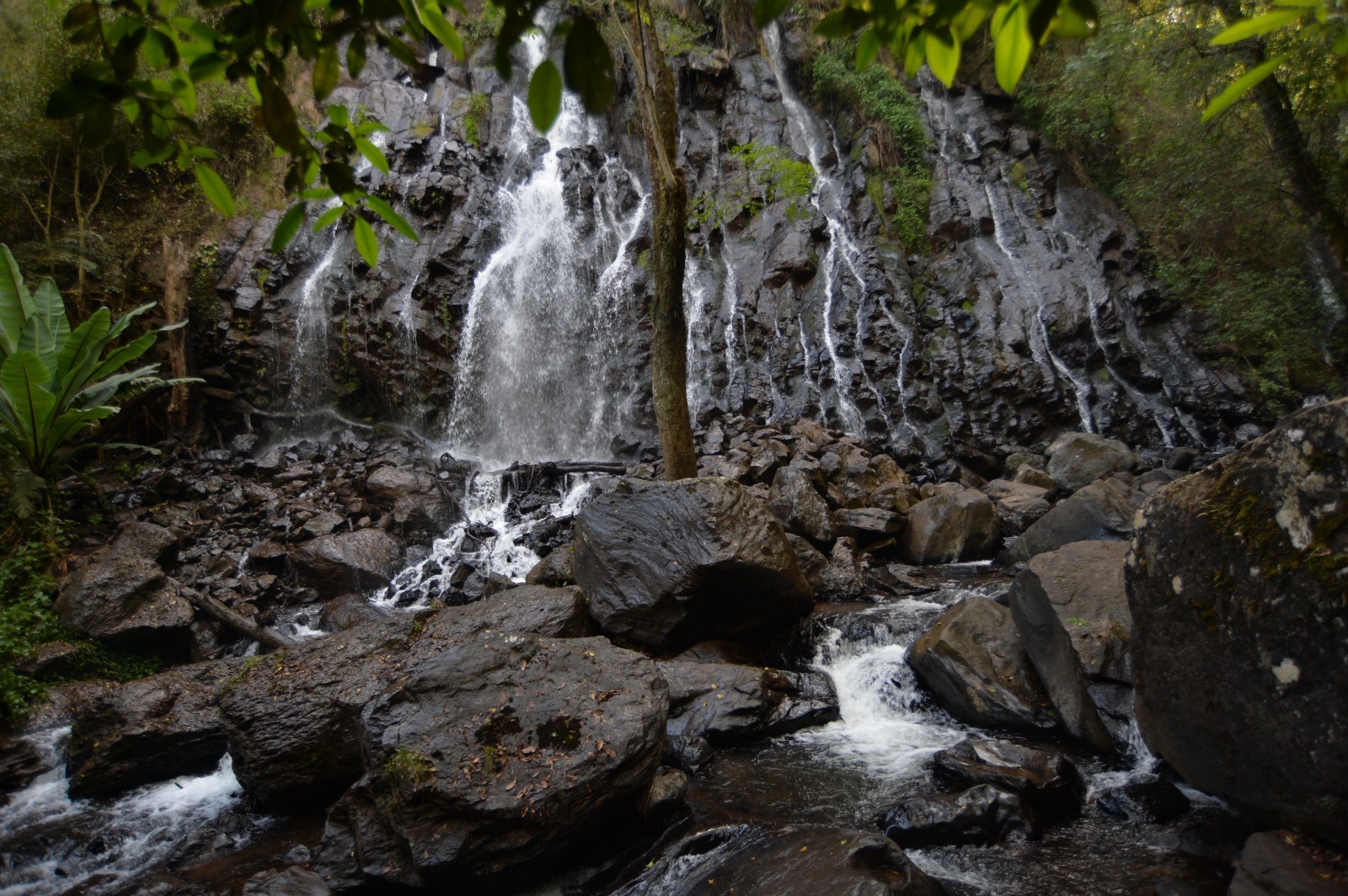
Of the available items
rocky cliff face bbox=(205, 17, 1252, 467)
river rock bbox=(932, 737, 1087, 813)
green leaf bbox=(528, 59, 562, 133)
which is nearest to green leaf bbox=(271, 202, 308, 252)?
green leaf bbox=(528, 59, 562, 133)

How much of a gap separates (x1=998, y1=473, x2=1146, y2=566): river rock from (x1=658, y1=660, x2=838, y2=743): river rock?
373 cm

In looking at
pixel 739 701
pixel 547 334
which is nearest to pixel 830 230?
pixel 547 334

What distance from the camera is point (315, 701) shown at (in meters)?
4.67

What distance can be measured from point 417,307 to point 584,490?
7364 millimetres

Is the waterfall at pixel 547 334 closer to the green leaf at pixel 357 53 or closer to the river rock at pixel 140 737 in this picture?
the river rock at pixel 140 737

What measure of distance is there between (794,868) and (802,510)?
606cm

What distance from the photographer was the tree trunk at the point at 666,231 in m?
6.62

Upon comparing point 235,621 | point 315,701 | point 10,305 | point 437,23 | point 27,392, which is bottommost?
point 315,701

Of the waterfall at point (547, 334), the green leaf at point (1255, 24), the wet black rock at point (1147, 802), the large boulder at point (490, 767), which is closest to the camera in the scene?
the green leaf at point (1255, 24)

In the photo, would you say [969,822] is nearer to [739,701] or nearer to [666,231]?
[739,701]

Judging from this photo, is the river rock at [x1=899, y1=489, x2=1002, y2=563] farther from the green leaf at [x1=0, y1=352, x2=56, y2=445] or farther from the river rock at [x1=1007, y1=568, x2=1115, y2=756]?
the green leaf at [x1=0, y1=352, x2=56, y2=445]

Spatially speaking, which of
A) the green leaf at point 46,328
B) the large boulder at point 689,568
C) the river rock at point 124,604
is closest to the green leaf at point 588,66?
the large boulder at point 689,568

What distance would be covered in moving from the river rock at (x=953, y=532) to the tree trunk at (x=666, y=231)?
4.30 meters

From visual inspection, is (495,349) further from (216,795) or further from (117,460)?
(216,795)
